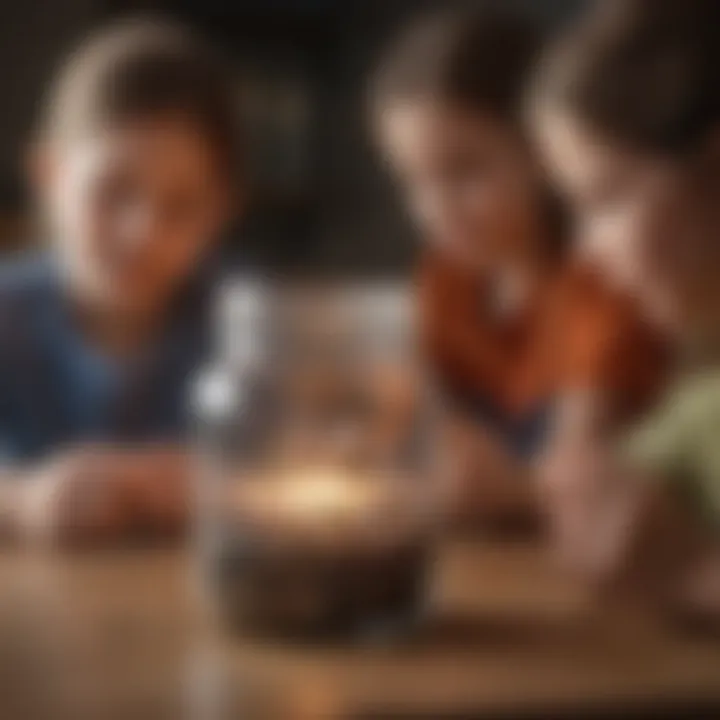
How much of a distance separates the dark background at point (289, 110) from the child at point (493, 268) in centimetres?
2

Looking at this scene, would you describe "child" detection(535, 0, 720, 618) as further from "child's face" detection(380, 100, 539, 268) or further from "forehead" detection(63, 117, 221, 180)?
"forehead" detection(63, 117, 221, 180)

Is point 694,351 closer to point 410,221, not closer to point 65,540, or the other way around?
point 410,221

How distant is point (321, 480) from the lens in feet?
2.48

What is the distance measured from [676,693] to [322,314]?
10.0 inches

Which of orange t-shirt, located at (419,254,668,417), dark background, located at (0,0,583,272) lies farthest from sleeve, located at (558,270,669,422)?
dark background, located at (0,0,583,272)

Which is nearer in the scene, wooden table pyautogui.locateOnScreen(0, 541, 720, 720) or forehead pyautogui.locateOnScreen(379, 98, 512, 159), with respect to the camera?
wooden table pyautogui.locateOnScreen(0, 541, 720, 720)

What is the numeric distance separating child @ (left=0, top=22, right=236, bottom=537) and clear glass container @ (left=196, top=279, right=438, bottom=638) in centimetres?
3

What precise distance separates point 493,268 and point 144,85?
0.70 ft

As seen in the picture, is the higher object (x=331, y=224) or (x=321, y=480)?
(x=331, y=224)

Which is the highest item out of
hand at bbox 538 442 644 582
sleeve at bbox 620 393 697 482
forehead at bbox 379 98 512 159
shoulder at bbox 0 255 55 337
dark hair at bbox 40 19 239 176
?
dark hair at bbox 40 19 239 176

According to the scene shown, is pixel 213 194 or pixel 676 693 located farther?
pixel 213 194

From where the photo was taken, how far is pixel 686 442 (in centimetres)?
85

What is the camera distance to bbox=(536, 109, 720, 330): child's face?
2.81 feet

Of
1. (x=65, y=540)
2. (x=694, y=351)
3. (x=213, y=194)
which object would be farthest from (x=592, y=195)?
(x=65, y=540)
